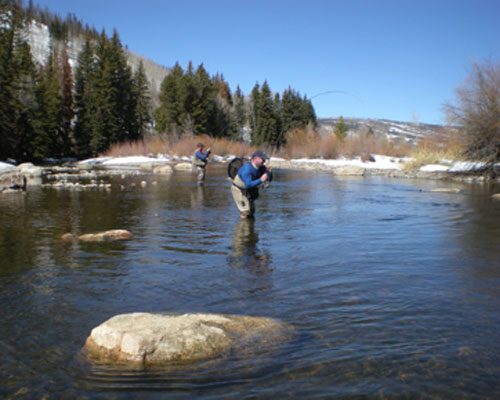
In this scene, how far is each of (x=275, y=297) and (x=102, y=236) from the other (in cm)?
447

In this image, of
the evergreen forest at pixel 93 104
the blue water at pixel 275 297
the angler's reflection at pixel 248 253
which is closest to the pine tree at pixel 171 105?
the evergreen forest at pixel 93 104

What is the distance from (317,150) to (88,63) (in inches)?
1210

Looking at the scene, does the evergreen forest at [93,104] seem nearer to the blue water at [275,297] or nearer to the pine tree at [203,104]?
the pine tree at [203,104]

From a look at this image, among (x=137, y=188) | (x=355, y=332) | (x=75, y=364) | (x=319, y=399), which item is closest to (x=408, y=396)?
(x=319, y=399)

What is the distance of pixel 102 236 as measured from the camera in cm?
839

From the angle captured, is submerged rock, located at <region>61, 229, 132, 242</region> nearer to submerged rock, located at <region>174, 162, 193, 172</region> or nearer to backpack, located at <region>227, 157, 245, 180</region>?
backpack, located at <region>227, 157, 245, 180</region>

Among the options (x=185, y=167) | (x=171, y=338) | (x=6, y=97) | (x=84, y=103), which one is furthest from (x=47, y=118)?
(x=171, y=338)

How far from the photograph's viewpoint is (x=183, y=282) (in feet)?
19.2

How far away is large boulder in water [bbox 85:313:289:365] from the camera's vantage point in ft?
11.8

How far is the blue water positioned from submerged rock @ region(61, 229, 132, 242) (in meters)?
0.23

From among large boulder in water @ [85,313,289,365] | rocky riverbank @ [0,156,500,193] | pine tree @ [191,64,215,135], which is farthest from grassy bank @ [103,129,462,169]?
large boulder in water @ [85,313,289,365]

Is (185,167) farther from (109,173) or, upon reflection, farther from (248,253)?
(248,253)

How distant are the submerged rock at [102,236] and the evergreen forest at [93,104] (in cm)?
3229

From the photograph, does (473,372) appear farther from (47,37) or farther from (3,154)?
(47,37)
